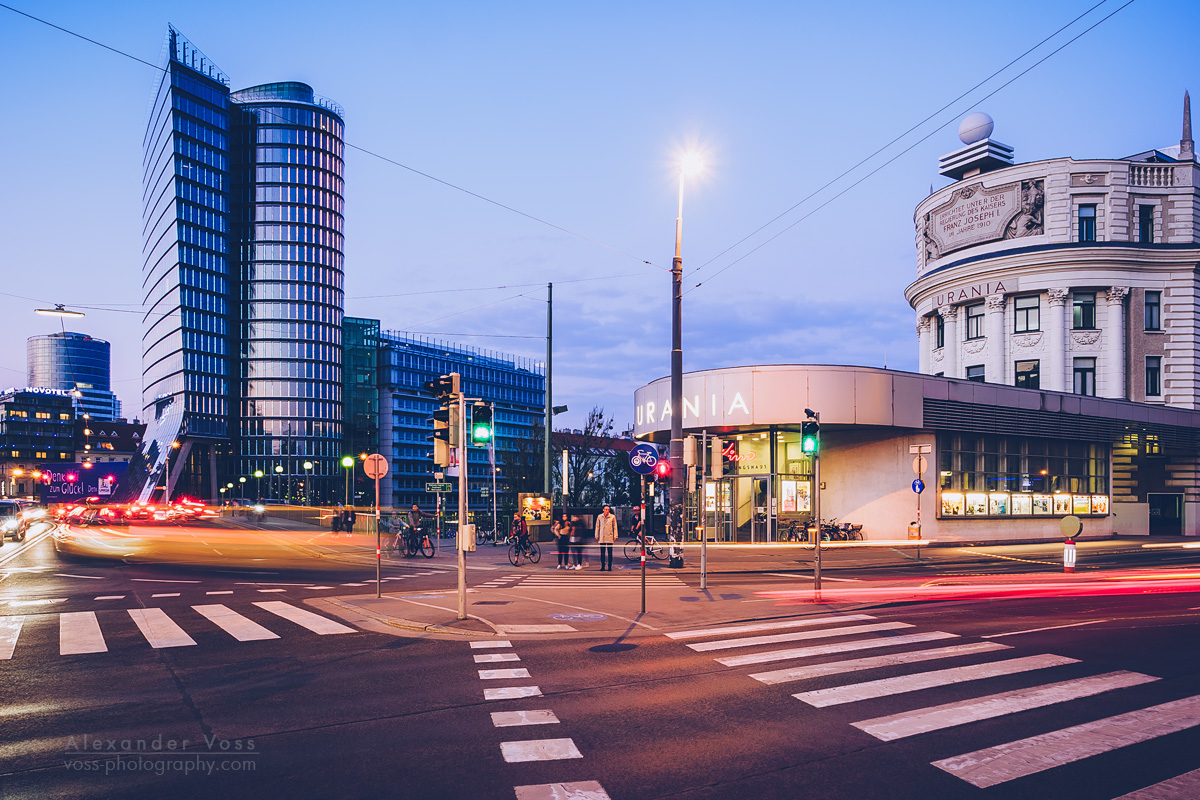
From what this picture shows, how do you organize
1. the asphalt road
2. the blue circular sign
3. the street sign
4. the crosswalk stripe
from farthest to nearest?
the blue circular sign → the street sign → the crosswalk stripe → the asphalt road

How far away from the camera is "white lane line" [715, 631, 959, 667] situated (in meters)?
9.91

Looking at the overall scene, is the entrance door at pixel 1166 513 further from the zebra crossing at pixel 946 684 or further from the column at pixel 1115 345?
the zebra crossing at pixel 946 684

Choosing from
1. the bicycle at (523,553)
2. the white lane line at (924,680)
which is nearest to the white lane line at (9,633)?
the white lane line at (924,680)

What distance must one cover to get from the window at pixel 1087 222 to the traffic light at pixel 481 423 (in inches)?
1809

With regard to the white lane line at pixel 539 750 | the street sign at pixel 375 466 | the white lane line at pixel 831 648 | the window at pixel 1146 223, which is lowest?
the white lane line at pixel 831 648

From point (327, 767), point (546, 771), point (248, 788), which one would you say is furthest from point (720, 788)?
point (248, 788)

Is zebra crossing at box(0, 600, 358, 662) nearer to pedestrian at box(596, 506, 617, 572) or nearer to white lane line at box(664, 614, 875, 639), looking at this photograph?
white lane line at box(664, 614, 875, 639)

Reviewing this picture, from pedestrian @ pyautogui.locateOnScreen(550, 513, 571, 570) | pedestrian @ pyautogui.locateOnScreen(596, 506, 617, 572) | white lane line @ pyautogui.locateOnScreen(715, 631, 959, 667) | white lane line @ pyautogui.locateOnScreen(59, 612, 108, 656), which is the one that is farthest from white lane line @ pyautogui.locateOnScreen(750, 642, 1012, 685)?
pedestrian @ pyautogui.locateOnScreen(550, 513, 571, 570)

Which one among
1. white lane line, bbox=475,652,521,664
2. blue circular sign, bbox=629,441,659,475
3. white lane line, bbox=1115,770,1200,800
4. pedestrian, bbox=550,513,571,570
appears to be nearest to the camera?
white lane line, bbox=1115,770,1200,800

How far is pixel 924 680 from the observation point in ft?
28.5

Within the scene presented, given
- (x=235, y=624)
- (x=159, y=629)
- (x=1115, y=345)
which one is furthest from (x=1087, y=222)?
(x=159, y=629)

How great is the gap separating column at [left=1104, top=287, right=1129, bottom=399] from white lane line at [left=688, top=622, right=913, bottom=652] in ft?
139

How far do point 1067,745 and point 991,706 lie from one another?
114cm

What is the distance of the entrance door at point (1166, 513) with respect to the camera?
45.6m
